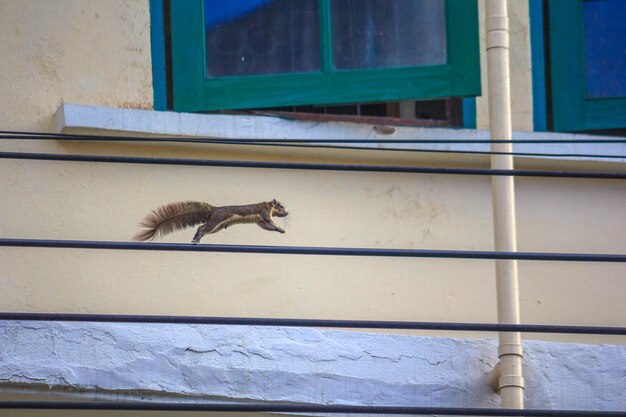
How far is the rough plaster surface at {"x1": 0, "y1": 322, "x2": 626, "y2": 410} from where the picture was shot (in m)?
4.09

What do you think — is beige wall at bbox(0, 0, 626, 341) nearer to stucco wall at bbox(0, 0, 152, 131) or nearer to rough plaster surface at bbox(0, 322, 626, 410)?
stucco wall at bbox(0, 0, 152, 131)

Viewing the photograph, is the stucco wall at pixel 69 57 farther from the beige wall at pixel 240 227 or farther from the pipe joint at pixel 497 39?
the pipe joint at pixel 497 39

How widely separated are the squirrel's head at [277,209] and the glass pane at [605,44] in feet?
4.41

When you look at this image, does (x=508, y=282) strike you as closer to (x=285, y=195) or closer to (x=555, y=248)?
(x=555, y=248)

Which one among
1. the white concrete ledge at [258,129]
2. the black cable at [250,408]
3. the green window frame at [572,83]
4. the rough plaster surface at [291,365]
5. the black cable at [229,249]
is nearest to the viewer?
the black cable at [250,408]

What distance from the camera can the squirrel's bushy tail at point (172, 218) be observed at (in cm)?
417

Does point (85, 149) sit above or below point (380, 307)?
above

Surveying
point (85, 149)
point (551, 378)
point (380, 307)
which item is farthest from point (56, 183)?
point (551, 378)

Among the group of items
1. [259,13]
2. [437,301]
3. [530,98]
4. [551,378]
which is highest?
[259,13]

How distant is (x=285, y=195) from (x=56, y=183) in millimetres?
813

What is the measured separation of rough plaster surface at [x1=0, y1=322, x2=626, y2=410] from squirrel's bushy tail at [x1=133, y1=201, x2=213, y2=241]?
0.32 meters

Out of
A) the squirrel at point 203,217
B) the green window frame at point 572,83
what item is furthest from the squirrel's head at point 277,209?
the green window frame at point 572,83

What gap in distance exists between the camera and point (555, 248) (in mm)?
4738

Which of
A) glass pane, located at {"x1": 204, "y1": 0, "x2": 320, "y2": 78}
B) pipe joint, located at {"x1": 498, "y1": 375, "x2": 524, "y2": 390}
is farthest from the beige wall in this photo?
pipe joint, located at {"x1": 498, "y1": 375, "x2": 524, "y2": 390}
